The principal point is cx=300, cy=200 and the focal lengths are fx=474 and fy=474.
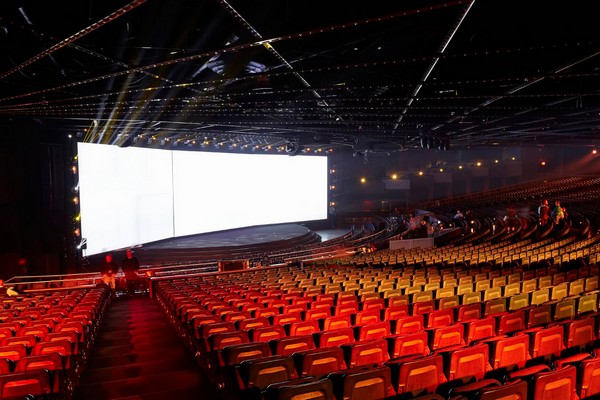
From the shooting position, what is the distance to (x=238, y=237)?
95.3 ft

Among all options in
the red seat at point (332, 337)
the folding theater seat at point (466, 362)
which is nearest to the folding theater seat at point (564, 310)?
the folding theater seat at point (466, 362)

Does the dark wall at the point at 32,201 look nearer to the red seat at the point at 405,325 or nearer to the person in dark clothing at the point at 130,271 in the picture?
the person in dark clothing at the point at 130,271

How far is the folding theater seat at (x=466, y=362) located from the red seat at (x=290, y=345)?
1598 millimetres

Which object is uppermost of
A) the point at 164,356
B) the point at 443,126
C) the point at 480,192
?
the point at 443,126

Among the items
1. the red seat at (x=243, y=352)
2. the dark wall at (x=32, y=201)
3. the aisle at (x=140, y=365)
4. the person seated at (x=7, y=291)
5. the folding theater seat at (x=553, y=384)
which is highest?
the dark wall at (x=32, y=201)

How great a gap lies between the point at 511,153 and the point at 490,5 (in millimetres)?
37226

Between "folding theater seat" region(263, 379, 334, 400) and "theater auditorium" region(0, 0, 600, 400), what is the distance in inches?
0.6

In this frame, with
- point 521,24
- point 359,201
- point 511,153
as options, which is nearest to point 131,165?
point 521,24

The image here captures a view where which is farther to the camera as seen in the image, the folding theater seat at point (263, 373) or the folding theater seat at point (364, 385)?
the folding theater seat at point (263, 373)

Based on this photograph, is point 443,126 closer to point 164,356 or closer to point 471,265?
point 471,265

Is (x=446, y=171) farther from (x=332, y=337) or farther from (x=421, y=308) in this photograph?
(x=332, y=337)

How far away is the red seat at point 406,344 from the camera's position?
5258 millimetres

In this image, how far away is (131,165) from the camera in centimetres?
2264

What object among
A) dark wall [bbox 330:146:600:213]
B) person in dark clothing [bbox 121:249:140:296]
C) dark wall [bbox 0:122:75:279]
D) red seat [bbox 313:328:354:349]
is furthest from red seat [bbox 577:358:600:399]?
dark wall [bbox 330:146:600:213]
